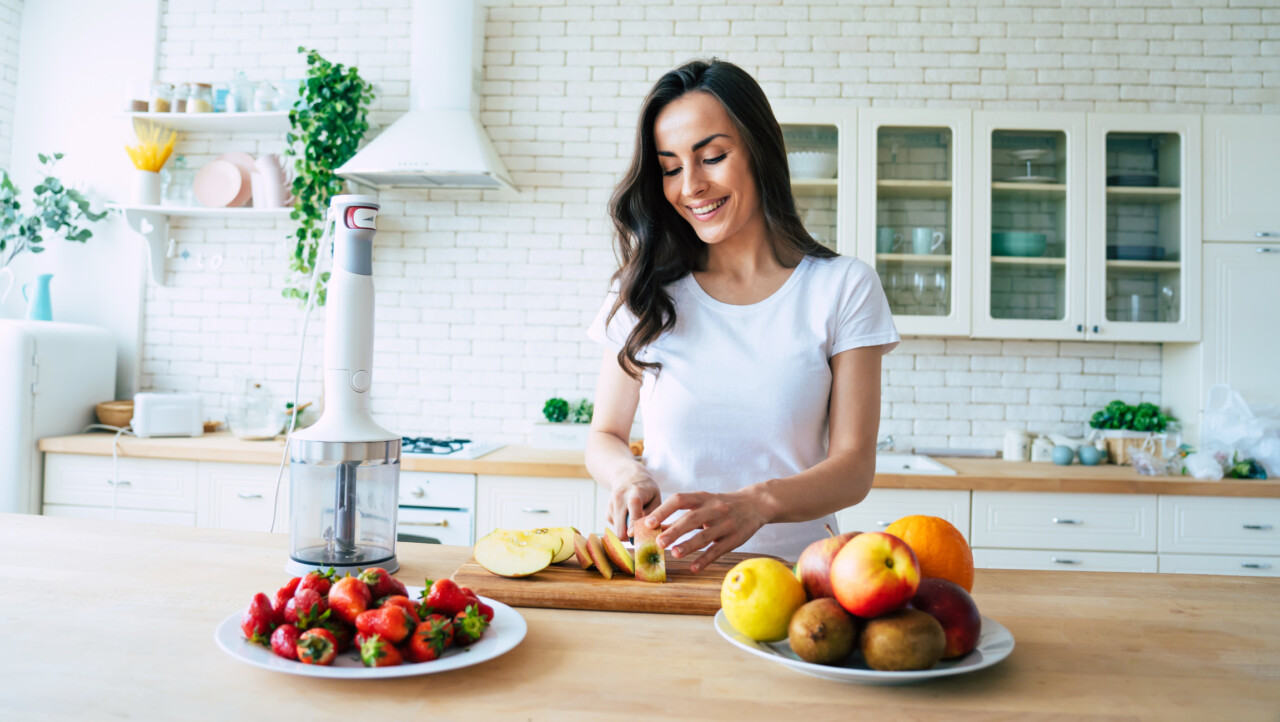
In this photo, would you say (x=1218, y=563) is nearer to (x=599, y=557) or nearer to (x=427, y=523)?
(x=599, y=557)

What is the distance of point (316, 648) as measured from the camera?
2.79 feet

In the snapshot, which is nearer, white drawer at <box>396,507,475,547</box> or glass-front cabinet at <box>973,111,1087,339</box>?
white drawer at <box>396,507,475,547</box>

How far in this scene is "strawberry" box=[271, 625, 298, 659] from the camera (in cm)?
87

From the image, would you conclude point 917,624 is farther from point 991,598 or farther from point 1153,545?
point 1153,545

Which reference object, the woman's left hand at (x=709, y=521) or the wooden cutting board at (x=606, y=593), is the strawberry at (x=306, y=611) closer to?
the wooden cutting board at (x=606, y=593)

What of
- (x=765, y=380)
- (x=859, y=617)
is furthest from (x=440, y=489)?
(x=859, y=617)

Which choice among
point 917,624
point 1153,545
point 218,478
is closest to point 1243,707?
point 917,624

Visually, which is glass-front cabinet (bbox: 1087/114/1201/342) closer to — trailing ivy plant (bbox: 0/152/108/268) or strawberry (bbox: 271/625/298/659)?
strawberry (bbox: 271/625/298/659)

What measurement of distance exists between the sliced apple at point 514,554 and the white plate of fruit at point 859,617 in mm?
351

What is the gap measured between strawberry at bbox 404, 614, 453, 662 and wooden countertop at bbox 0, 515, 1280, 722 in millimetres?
27

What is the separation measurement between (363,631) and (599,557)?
42 cm

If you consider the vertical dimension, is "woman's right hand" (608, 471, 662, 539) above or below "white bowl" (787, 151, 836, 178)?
below

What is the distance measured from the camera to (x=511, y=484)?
3.01m

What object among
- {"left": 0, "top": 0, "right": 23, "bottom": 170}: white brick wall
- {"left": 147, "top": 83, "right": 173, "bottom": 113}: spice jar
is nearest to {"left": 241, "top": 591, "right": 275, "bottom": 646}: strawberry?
{"left": 147, "top": 83, "right": 173, "bottom": 113}: spice jar
